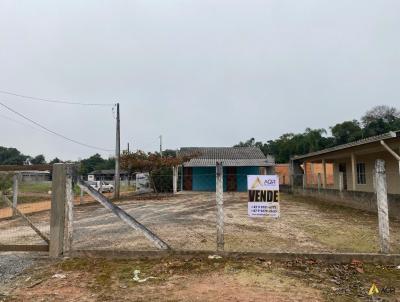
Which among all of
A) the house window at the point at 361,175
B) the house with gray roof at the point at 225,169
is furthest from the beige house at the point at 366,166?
the house with gray roof at the point at 225,169

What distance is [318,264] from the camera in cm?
690

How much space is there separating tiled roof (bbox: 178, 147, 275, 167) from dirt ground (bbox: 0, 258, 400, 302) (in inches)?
1060

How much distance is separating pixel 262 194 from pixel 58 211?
378 centimetres

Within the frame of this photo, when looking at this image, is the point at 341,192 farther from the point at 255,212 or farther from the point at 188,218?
the point at 255,212

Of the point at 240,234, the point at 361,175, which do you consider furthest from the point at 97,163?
the point at 240,234

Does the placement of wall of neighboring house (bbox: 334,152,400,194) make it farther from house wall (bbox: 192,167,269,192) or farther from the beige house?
house wall (bbox: 192,167,269,192)

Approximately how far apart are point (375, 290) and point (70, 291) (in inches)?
159

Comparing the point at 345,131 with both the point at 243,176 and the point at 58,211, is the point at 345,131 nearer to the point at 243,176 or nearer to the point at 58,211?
the point at 243,176

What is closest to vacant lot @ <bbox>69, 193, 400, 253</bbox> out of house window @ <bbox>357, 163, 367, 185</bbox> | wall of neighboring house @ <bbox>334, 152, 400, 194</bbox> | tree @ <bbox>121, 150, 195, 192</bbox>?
wall of neighboring house @ <bbox>334, 152, 400, 194</bbox>

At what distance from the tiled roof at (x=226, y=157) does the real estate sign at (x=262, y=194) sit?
A: 25958 millimetres

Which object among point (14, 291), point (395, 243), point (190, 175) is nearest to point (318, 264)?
point (395, 243)

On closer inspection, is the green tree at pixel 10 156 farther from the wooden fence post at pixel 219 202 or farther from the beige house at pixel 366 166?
the wooden fence post at pixel 219 202

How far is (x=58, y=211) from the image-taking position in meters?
7.60

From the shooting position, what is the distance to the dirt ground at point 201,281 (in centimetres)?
543
